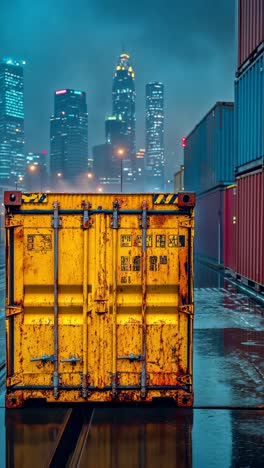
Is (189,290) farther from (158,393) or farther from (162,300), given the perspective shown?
(158,393)

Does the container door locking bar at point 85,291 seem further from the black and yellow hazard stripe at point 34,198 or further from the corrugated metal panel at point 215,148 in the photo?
the corrugated metal panel at point 215,148

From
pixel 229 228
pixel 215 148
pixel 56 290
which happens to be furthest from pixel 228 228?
pixel 56 290

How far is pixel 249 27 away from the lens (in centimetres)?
1778

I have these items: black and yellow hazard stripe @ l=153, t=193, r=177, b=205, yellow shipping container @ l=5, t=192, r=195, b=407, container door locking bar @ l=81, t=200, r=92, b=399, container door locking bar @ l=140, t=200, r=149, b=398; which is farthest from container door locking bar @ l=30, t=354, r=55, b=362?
black and yellow hazard stripe @ l=153, t=193, r=177, b=205

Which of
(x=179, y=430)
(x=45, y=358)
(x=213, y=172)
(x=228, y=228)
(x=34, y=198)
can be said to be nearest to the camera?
(x=179, y=430)

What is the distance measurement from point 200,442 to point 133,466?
85 centimetres

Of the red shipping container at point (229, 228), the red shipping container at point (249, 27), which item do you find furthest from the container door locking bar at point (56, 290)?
the red shipping container at point (229, 228)

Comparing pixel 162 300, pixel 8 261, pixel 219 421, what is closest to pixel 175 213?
pixel 162 300

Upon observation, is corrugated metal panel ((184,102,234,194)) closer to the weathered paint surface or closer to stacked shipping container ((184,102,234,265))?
stacked shipping container ((184,102,234,265))

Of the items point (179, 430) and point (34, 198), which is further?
point (34, 198)

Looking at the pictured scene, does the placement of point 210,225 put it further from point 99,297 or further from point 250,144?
point 99,297

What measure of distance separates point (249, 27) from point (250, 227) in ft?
21.7

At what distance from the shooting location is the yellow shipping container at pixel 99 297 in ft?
20.2

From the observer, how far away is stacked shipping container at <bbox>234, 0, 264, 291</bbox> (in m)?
16.2
